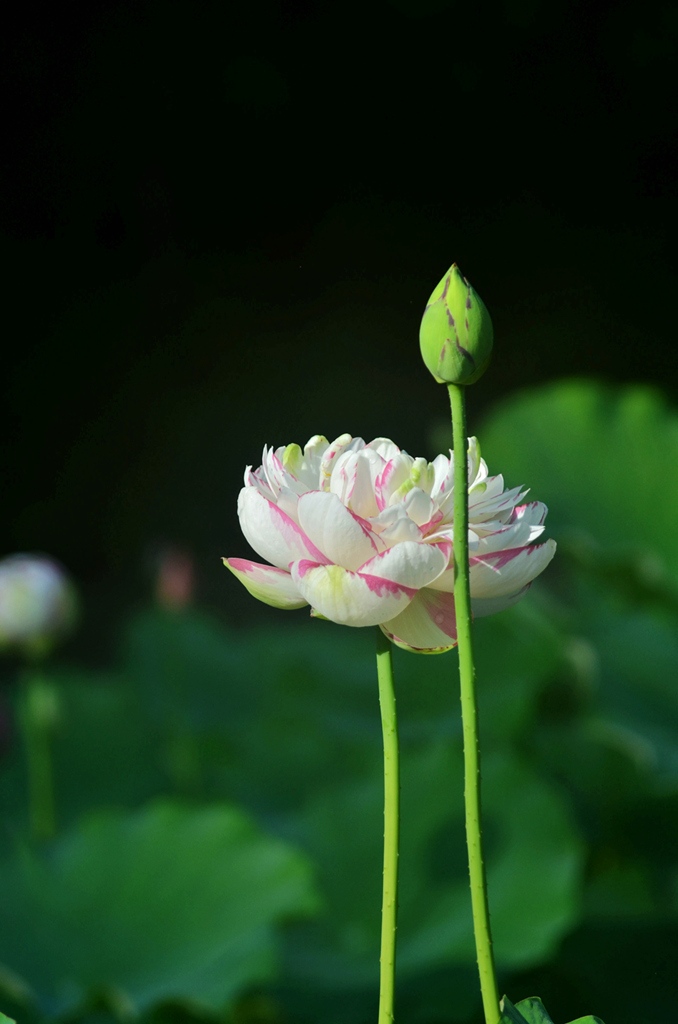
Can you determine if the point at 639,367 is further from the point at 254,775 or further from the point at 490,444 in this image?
the point at 254,775

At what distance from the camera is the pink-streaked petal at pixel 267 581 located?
26 centimetres

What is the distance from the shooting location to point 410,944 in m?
1.02

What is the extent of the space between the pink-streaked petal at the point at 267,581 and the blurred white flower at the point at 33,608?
0.94 m

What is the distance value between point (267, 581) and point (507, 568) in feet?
0.21

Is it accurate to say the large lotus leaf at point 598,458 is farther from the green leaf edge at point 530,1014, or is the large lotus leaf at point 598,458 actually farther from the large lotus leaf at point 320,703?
the green leaf edge at point 530,1014

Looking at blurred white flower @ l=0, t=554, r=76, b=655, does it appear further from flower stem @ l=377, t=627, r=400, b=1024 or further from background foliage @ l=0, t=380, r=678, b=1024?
flower stem @ l=377, t=627, r=400, b=1024

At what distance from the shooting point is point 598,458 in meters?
1.36

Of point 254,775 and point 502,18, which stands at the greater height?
point 502,18

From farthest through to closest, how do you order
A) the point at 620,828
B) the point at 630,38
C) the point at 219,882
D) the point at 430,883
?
the point at 630,38, the point at 620,828, the point at 430,883, the point at 219,882

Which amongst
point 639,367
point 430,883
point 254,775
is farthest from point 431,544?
point 639,367

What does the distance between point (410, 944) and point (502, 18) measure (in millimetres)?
2004

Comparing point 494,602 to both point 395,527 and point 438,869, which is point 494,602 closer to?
point 395,527

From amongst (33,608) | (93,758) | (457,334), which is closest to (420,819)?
(33,608)

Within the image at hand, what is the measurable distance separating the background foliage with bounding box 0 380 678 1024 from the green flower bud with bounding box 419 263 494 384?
70 cm
